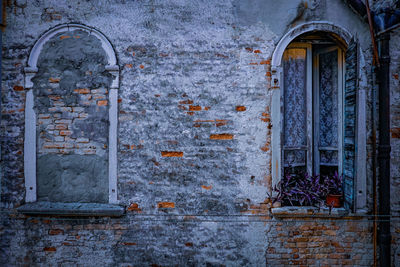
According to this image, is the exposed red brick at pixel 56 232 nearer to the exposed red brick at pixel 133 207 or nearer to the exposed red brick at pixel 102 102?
the exposed red brick at pixel 133 207

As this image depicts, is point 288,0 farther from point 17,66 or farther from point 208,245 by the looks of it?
point 17,66

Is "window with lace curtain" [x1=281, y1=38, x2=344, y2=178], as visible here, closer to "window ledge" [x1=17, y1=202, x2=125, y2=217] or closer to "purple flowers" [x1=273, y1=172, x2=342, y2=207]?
"purple flowers" [x1=273, y1=172, x2=342, y2=207]

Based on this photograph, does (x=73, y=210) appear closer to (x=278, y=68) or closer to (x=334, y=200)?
(x=278, y=68)

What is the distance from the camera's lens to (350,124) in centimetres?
317

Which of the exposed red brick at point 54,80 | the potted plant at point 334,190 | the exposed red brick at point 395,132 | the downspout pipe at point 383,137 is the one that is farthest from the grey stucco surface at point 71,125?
the exposed red brick at point 395,132

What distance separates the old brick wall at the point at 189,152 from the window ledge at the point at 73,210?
0.44 ft

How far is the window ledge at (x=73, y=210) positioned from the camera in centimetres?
322

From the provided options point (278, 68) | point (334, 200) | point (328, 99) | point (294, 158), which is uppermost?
point (278, 68)

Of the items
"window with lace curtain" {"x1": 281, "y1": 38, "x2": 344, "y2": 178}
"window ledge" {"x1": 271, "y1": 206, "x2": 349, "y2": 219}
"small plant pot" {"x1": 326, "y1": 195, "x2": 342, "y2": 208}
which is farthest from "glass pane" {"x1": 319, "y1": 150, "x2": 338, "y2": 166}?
"window ledge" {"x1": 271, "y1": 206, "x2": 349, "y2": 219}

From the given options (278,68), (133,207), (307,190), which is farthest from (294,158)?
(133,207)

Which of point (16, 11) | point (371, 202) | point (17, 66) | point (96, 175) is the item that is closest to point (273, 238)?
point (371, 202)

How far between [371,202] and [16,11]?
5477 millimetres

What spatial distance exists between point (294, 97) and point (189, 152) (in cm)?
171

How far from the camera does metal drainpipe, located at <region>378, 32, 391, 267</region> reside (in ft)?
10.3
